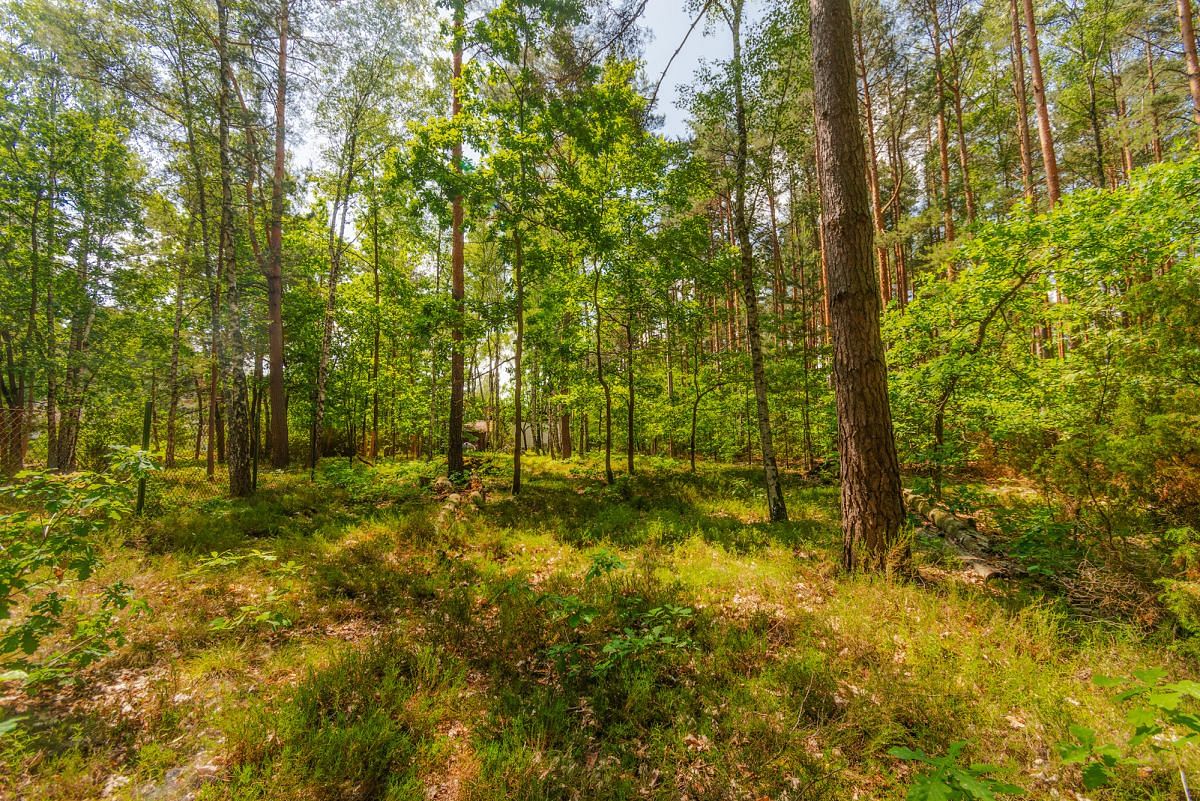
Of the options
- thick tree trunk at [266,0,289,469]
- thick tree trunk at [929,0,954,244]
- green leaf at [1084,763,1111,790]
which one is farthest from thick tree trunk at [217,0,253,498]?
thick tree trunk at [929,0,954,244]

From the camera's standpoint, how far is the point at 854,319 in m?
4.56

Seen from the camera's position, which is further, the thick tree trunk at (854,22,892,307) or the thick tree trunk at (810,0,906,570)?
the thick tree trunk at (854,22,892,307)

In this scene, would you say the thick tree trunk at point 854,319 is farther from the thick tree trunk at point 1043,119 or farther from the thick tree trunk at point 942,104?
the thick tree trunk at point 942,104

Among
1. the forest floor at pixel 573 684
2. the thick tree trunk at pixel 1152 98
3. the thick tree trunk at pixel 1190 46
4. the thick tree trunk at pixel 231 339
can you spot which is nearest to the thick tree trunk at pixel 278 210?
the thick tree trunk at pixel 231 339

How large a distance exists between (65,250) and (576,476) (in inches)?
731

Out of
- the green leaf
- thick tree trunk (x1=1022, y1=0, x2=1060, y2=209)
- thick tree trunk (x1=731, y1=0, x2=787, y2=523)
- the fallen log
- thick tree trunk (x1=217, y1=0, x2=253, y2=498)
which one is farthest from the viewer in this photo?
thick tree trunk (x1=1022, y1=0, x2=1060, y2=209)

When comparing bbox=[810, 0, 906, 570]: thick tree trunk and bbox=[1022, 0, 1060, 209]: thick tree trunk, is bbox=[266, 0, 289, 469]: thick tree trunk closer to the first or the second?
bbox=[810, 0, 906, 570]: thick tree trunk

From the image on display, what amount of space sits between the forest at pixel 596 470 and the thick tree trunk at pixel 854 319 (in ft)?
0.15

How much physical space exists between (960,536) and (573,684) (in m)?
6.57

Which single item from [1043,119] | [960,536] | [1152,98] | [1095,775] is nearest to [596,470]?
[960,536]

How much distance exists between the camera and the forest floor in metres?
2.56

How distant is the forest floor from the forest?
0.12ft

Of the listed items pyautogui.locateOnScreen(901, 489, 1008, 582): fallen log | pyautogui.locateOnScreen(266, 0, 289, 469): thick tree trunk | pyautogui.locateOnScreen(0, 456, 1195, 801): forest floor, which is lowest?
pyautogui.locateOnScreen(0, 456, 1195, 801): forest floor

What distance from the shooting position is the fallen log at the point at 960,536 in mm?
5035
